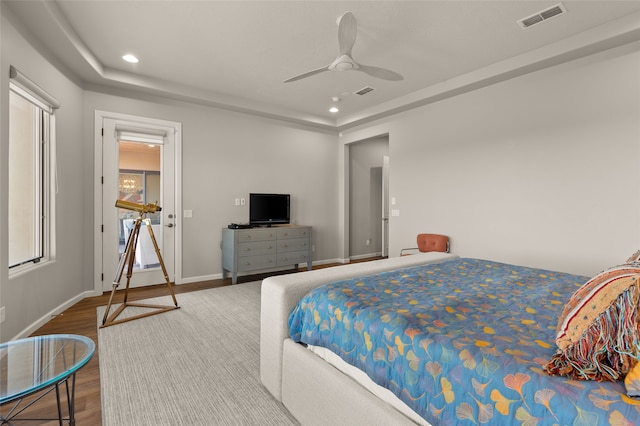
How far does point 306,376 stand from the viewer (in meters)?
1.59

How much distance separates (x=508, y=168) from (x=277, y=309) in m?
3.43

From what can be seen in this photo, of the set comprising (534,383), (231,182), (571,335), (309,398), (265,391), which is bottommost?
(265,391)

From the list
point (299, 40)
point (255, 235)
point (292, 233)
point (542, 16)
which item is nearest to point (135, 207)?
point (255, 235)

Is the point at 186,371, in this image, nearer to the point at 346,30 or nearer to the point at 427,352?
the point at 427,352

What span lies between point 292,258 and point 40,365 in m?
3.95

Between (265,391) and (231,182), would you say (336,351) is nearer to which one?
(265,391)

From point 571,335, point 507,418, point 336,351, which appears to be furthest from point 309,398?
point 571,335

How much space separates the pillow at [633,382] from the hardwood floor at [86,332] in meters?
2.31

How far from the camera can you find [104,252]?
4109mm

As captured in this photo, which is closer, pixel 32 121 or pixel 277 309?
pixel 277 309

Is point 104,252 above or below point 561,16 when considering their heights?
below

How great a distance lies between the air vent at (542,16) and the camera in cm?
264

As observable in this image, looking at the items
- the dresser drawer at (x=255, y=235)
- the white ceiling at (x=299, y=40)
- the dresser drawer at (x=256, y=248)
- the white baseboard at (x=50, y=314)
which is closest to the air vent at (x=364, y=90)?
the white ceiling at (x=299, y=40)

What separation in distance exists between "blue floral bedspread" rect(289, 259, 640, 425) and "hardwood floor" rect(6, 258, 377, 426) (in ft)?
4.25
